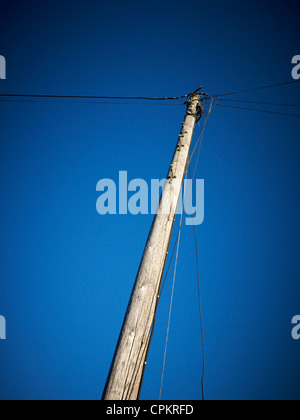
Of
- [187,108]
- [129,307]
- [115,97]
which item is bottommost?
[129,307]

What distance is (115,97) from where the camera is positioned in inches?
232

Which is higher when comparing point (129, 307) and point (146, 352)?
point (129, 307)

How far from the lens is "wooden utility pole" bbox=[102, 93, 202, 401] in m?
1.80

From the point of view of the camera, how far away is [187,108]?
3.56m

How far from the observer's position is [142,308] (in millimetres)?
2012

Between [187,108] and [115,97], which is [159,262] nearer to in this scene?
[187,108]

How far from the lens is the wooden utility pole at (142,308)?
5.92 ft

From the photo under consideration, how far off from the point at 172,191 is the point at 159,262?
2.73 ft
